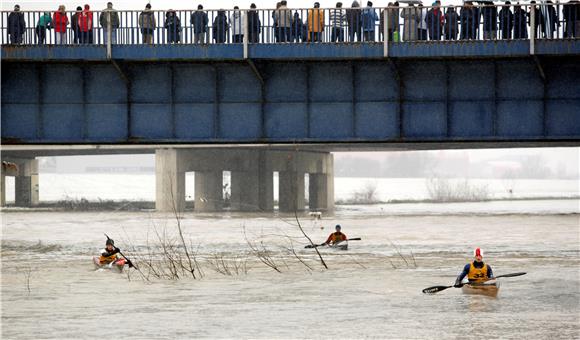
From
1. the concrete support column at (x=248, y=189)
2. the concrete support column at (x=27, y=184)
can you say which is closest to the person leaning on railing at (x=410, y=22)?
the concrete support column at (x=248, y=189)

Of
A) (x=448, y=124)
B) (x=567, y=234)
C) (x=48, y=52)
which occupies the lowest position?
(x=567, y=234)

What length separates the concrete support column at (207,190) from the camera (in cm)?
10375

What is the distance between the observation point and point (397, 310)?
28141 millimetres

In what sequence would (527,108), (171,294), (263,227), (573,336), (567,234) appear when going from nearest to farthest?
(573,336) → (171,294) → (527,108) → (567,234) → (263,227)

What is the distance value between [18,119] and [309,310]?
16341mm

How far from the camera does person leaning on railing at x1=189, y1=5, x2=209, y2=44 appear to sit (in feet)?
127

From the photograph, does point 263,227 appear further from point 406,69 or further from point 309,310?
point 309,310

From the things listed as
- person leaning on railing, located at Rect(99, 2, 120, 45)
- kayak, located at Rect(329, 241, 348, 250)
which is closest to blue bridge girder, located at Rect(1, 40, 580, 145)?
person leaning on railing, located at Rect(99, 2, 120, 45)

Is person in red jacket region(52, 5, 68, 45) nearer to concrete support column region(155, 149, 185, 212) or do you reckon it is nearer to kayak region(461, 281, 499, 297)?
kayak region(461, 281, 499, 297)

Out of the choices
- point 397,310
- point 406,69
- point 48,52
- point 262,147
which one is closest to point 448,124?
point 406,69

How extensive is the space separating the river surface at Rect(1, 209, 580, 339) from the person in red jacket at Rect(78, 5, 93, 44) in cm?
860

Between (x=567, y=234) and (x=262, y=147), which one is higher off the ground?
(x=262, y=147)

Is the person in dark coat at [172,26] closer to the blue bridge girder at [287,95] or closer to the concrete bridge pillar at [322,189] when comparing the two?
the blue bridge girder at [287,95]

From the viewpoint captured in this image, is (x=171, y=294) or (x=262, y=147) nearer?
(x=171, y=294)
